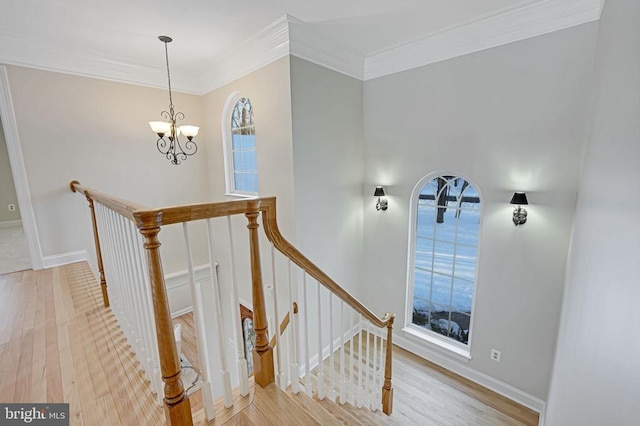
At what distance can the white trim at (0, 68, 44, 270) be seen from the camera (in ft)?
9.05

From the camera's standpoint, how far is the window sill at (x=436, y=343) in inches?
122

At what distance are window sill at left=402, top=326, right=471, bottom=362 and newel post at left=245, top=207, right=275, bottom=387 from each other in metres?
2.67

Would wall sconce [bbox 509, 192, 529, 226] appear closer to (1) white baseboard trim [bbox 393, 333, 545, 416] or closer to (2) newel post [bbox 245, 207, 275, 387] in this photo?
(1) white baseboard trim [bbox 393, 333, 545, 416]

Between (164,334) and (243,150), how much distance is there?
3.23 meters

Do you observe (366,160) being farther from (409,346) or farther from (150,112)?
(150,112)

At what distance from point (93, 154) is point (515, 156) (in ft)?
16.1

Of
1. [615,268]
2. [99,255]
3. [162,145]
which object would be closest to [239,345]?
[615,268]

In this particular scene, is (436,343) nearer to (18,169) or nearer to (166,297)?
(166,297)

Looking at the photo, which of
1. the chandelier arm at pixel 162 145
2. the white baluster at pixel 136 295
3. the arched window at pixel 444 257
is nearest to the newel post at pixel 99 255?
the white baluster at pixel 136 295

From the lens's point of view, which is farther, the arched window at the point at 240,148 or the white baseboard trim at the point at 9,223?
the white baseboard trim at the point at 9,223

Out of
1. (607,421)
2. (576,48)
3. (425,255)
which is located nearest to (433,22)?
(576,48)

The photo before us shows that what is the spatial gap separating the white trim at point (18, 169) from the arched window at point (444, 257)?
4.55m

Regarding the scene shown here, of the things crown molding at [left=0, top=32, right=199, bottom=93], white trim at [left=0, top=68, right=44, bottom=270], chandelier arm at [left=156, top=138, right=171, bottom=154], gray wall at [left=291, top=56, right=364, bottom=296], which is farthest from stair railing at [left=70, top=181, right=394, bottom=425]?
crown molding at [left=0, top=32, right=199, bottom=93]

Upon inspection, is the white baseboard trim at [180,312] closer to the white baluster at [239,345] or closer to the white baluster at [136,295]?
the white baluster at [136,295]
